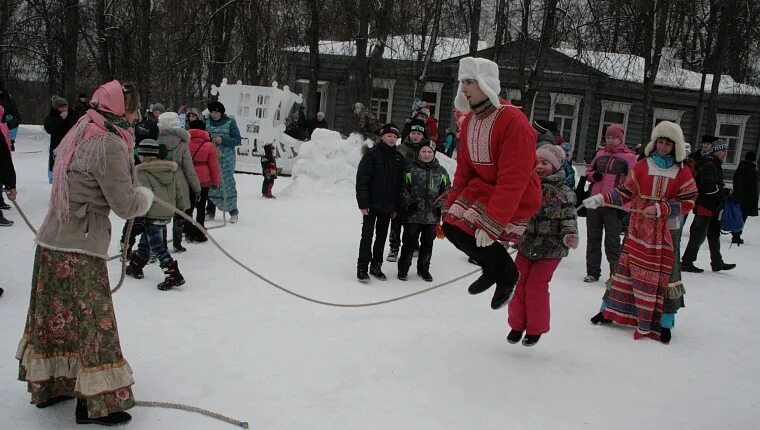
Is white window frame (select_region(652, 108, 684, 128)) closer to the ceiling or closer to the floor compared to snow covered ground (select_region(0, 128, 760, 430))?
closer to the ceiling

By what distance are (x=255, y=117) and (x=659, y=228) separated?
13.0m

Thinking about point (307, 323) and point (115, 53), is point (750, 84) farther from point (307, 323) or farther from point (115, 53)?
point (115, 53)

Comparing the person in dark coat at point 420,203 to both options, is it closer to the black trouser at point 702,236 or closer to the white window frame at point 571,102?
the black trouser at point 702,236

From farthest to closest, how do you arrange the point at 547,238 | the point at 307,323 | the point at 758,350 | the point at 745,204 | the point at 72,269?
1. the point at 745,204
2. the point at 758,350
3. the point at 307,323
4. the point at 547,238
5. the point at 72,269

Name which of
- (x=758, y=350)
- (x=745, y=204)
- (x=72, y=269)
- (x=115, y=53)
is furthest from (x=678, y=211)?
(x=115, y=53)

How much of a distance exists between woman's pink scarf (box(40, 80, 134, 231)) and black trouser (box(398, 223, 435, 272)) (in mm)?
4200

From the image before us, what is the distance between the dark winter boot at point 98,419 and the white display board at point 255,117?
13.8 m

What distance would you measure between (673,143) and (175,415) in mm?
4655

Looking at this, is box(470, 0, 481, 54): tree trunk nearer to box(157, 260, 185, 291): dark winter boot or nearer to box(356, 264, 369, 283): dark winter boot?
box(356, 264, 369, 283): dark winter boot

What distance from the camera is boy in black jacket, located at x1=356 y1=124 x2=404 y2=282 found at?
6.94 metres

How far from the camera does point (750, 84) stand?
2131 centimetres

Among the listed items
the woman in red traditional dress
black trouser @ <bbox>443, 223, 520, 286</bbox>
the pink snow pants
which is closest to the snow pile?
the woman in red traditional dress

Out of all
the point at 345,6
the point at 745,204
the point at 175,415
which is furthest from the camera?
the point at 345,6

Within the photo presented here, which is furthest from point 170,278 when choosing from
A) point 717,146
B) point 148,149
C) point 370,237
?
point 717,146
